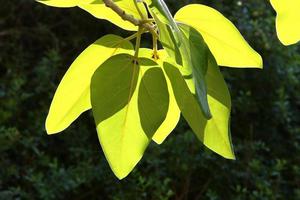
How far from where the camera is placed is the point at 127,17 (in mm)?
451

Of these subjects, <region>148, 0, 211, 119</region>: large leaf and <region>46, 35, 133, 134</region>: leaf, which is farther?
<region>46, 35, 133, 134</region>: leaf

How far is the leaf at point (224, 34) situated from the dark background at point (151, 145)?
180cm

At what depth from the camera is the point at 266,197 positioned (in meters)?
2.40

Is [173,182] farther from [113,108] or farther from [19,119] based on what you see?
[113,108]

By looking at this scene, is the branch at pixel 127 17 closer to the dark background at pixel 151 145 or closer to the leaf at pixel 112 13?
the leaf at pixel 112 13

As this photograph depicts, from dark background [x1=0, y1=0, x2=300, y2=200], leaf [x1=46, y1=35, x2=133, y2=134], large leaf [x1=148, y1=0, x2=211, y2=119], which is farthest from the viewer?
dark background [x1=0, y1=0, x2=300, y2=200]

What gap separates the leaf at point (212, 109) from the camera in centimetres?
45

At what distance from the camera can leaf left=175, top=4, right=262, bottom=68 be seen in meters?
0.47

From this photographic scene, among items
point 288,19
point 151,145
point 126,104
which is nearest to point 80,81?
point 126,104

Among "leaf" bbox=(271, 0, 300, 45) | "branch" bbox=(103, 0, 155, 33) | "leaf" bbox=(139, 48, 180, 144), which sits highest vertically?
"leaf" bbox=(271, 0, 300, 45)

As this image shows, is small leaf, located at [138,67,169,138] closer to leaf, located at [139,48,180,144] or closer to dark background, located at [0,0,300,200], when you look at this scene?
leaf, located at [139,48,180,144]

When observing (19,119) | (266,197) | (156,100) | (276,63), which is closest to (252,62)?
(156,100)

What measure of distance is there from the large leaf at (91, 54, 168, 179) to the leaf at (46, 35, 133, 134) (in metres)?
0.02

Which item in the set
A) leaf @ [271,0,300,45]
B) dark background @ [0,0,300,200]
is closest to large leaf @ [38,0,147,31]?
leaf @ [271,0,300,45]
